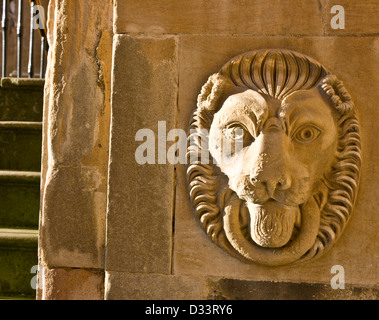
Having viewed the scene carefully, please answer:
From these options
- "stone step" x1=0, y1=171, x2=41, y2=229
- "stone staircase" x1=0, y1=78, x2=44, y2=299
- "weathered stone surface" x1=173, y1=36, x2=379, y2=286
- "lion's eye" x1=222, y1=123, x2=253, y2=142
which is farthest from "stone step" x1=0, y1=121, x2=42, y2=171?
"lion's eye" x1=222, y1=123, x2=253, y2=142

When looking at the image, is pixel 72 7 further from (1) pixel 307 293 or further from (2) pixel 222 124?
(1) pixel 307 293

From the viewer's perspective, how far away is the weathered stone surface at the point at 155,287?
2207mm

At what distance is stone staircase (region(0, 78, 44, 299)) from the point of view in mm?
3131

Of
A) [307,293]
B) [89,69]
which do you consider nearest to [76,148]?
[89,69]

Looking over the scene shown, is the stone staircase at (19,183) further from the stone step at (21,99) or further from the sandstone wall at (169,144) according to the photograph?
the sandstone wall at (169,144)

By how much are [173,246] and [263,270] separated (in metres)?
0.33

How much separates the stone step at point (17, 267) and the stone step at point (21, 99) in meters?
1.10

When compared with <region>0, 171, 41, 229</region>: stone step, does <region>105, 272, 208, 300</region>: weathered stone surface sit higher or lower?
lower

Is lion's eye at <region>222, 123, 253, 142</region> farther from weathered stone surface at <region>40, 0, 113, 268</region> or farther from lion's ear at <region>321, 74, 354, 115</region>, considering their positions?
weathered stone surface at <region>40, 0, 113, 268</region>

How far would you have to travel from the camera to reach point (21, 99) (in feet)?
13.3

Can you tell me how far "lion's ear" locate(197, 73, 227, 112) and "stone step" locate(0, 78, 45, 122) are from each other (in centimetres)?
210

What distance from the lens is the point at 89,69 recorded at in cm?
243

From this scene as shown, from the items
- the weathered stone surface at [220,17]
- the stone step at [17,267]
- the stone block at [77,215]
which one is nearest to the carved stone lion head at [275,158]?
the weathered stone surface at [220,17]

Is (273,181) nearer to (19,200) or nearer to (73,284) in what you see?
(73,284)
